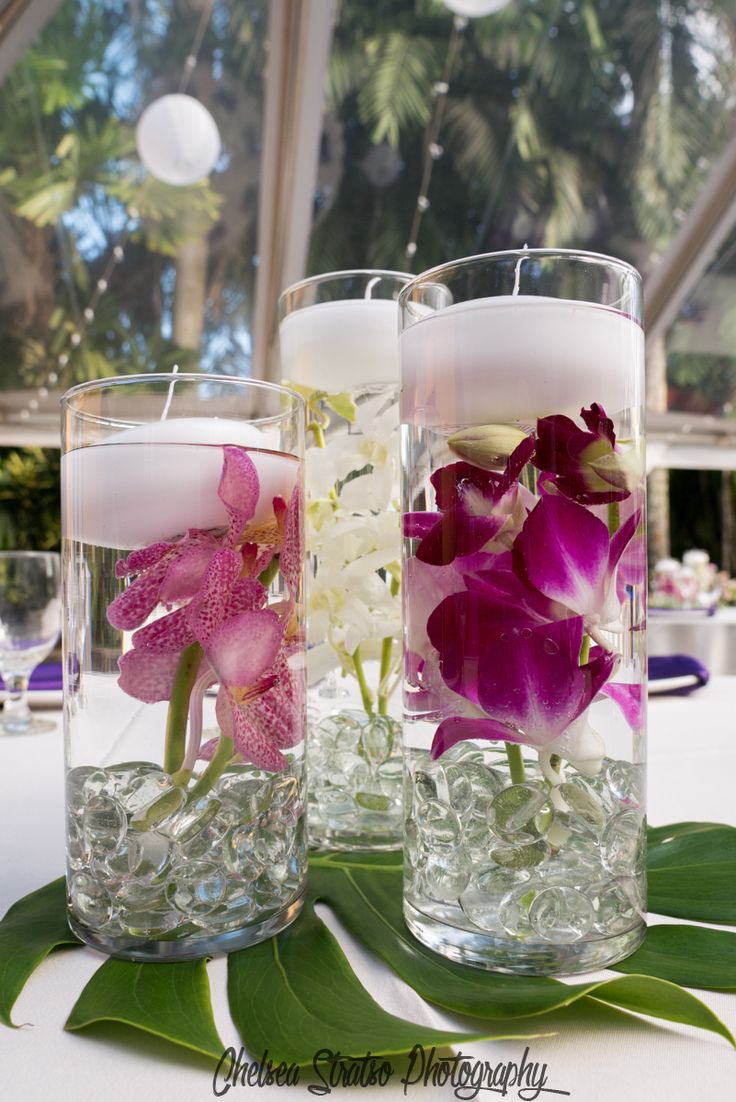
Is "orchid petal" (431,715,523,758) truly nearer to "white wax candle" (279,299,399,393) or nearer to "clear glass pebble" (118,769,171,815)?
"clear glass pebble" (118,769,171,815)

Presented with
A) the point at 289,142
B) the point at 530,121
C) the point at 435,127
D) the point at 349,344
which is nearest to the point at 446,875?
the point at 349,344

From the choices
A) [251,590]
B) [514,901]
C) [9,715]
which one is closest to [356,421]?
[251,590]

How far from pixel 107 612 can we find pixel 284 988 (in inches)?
7.3

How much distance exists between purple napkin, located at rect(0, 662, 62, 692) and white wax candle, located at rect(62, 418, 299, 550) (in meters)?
0.73

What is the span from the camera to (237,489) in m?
0.38

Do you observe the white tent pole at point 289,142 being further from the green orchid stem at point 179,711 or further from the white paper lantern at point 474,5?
the green orchid stem at point 179,711

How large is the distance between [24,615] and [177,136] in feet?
8.33

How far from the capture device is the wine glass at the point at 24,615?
2.83 feet

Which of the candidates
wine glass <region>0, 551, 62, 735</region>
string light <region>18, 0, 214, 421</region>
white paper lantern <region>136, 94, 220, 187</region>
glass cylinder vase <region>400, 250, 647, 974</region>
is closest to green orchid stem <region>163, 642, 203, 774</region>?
glass cylinder vase <region>400, 250, 647, 974</region>

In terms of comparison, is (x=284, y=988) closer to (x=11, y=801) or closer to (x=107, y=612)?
(x=107, y=612)

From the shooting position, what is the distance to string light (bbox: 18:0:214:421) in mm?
3602

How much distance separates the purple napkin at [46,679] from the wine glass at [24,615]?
0.48ft

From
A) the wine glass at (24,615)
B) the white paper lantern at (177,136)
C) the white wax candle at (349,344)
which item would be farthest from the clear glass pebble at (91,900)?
the white paper lantern at (177,136)

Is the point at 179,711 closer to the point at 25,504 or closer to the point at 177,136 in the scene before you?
the point at 177,136
